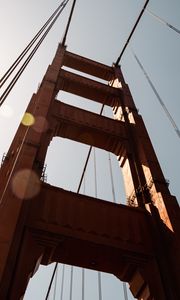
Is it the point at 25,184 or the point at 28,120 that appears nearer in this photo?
the point at 25,184

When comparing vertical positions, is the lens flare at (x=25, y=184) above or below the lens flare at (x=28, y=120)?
below

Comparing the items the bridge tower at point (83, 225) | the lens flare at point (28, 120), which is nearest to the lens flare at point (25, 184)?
the bridge tower at point (83, 225)

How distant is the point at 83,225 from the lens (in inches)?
301

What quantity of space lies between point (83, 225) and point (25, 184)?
1851 mm

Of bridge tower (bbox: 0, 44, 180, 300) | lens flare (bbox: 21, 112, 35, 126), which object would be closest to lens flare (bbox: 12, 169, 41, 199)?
Answer: bridge tower (bbox: 0, 44, 180, 300)

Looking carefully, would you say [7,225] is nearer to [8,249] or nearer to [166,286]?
[8,249]

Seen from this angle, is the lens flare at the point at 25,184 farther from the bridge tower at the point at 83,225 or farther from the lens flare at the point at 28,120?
the lens flare at the point at 28,120

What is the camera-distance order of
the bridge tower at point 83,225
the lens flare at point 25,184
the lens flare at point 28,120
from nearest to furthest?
1. the bridge tower at point 83,225
2. the lens flare at point 25,184
3. the lens flare at point 28,120

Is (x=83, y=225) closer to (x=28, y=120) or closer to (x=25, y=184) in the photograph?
A: (x=25, y=184)

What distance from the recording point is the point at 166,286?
684cm

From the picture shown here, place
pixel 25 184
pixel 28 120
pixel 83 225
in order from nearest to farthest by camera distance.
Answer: pixel 25 184 < pixel 83 225 < pixel 28 120

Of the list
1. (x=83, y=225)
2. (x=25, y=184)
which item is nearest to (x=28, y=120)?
(x=25, y=184)

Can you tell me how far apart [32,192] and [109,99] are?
9.78 meters

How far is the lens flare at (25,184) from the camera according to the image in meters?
7.21
